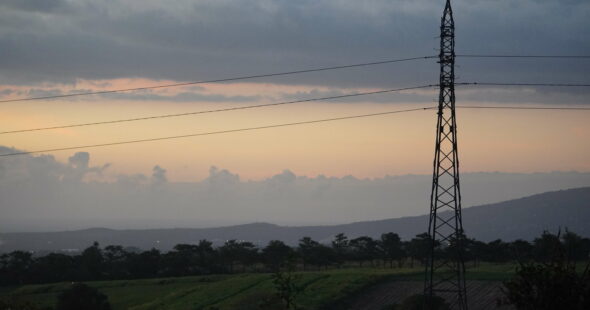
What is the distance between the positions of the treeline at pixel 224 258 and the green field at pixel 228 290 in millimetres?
20458

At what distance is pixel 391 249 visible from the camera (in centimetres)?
17000

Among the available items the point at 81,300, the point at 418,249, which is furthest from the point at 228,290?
the point at 418,249

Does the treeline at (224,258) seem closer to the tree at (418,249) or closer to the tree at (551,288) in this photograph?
the tree at (418,249)

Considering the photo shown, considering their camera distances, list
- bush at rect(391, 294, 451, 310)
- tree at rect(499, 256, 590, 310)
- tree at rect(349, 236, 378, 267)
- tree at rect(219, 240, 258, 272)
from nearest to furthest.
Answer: tree at rect(499, 256, 590, 310)
bush at rect(391, 294, 451, 310)
tree at rect(219, 240, 258, 272)
tree at rect(349, 236, 378, 267)

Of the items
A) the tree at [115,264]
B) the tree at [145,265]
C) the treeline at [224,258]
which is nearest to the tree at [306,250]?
the treeline at [224,258]

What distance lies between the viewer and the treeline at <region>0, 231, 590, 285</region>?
5664 inches

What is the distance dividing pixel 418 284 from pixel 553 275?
63368 mm

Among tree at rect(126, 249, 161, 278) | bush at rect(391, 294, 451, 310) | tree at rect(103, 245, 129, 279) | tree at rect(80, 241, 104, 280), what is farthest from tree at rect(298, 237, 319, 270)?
bush at rect(391, 294, 451, 310)

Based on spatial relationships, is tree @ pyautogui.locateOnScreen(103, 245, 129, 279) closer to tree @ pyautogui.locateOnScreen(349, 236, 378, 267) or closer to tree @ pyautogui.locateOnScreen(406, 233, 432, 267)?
tree @ pyautogui.locateOnScreen(349, 236, 378, 267)

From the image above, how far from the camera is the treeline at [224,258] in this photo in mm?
143875

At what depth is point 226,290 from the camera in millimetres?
104750

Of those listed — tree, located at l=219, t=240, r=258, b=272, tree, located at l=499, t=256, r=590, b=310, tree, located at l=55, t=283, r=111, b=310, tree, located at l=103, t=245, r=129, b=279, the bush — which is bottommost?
tree, located at l=55, t=283, r=111, b=310

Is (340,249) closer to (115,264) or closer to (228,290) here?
(115,264)

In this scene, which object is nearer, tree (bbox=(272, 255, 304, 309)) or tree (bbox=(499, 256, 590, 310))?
tree (bbox=(499, 256, 590, 310))
